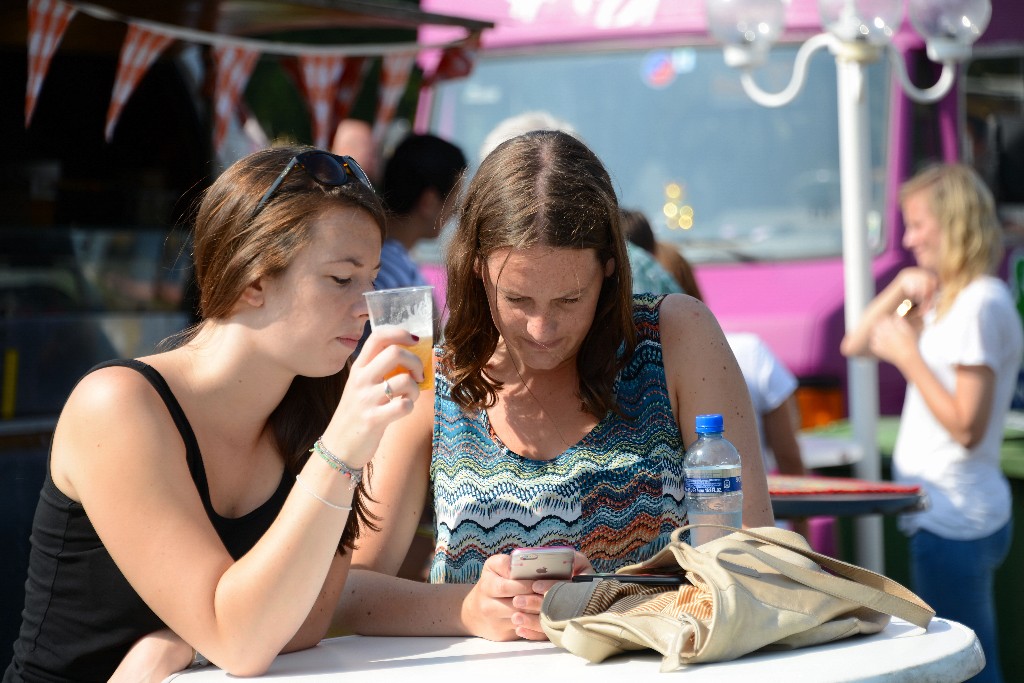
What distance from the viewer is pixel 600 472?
222cm

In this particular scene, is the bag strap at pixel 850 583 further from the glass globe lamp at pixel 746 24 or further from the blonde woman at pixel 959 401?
the glass globe lamp at pixel 746 24

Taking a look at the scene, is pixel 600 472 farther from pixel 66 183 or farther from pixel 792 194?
pixel 66 183

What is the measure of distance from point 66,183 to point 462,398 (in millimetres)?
4686

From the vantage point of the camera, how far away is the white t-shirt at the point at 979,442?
13.3 ft

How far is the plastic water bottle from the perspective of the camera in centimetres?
207

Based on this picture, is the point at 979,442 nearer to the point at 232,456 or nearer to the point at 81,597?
the point at 232,456

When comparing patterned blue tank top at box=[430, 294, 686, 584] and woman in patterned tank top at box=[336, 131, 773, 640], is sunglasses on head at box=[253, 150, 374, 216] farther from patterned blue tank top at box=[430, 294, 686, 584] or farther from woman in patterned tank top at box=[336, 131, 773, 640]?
patterned blue tank top at box=[430, 294, 686, 584]

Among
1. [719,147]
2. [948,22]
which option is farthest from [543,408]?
[719,147]

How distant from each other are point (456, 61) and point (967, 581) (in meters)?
3.51

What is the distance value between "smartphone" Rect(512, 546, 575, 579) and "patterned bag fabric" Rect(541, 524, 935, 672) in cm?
6

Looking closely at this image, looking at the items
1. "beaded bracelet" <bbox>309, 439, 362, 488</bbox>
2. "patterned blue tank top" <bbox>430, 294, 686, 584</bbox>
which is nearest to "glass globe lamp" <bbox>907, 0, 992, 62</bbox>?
"patterned blue tank top" <bbox>430, 294, 686, 584</bbox>

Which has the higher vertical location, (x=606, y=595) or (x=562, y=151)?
(x=562, y=151)

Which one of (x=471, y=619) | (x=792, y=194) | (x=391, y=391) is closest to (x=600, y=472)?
(x=471, y=619)

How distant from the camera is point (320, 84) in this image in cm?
659
